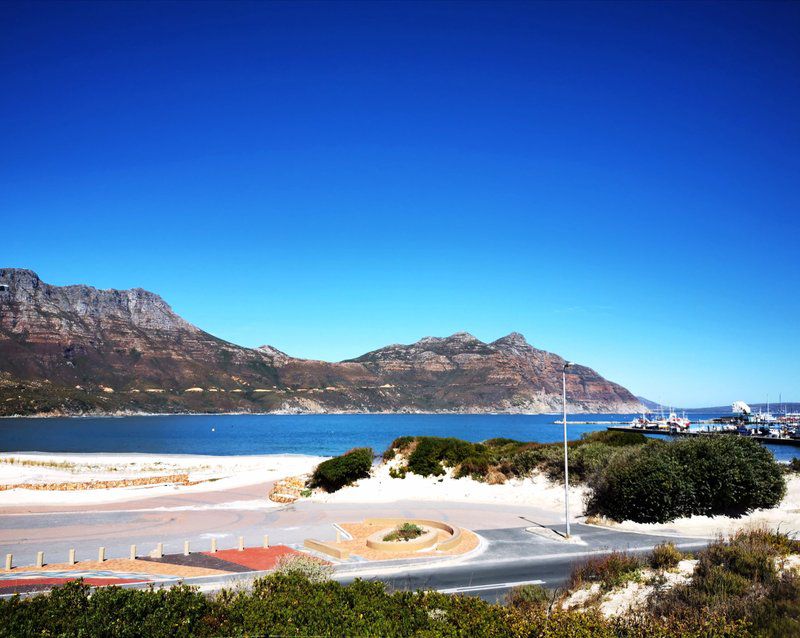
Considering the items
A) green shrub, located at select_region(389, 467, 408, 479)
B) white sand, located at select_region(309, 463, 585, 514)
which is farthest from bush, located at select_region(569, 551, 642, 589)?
green shrub, located at select_region(389, 467, 408, 479)

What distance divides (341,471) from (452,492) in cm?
701

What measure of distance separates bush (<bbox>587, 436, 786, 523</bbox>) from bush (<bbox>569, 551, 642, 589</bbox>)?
9.93 metres

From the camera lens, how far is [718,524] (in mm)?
22516

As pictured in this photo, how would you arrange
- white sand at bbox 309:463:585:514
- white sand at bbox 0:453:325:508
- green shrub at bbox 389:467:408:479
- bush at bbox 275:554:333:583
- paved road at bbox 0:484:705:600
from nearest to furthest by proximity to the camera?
bush at bbox 275:554:333:583 → paved road at bbox 0:484:705:600 → white sand at bbox 309:463:585:514 → white sand at bbox 0:453:325:508 → green shrub at bbox 389:467:408:479

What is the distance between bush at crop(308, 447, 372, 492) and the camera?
35.7 m

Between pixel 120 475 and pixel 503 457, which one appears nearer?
pixel 503 457

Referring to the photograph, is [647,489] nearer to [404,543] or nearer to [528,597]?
[404,543]

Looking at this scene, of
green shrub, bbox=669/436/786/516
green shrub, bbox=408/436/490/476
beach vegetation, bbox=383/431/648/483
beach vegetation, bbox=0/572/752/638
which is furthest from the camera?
green shrub, bbox=408/436/490/476

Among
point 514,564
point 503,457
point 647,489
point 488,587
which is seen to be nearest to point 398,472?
point 503,457

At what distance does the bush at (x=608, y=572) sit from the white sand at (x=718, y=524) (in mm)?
8896

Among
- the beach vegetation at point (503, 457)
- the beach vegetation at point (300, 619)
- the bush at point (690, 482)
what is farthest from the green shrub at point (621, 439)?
the beach vegetation at point (300, 619)

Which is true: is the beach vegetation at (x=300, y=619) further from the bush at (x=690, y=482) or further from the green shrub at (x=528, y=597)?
the bush at (x=690, y=482)

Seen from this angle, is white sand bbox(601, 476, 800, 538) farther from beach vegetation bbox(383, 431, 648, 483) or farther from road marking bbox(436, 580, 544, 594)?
road marking bbox(436, 580, 544, 594)

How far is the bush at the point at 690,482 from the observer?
75.5 feet
